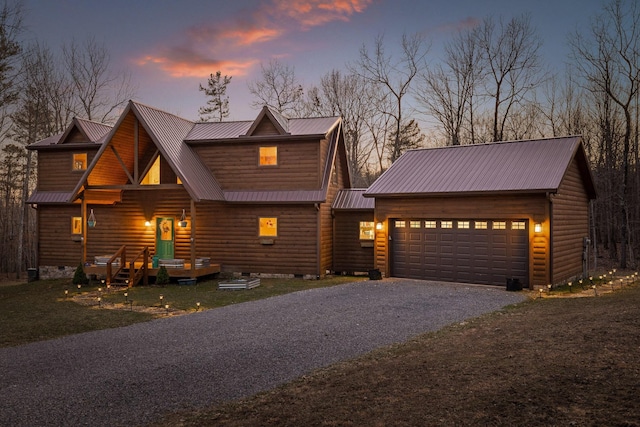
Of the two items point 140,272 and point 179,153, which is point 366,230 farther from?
point 140,272

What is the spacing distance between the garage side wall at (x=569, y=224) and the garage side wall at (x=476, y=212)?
54 centimetres

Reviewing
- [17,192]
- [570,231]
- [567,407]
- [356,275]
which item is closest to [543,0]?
[570,231]

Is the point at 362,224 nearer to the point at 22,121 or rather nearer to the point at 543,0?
the point at 543,0

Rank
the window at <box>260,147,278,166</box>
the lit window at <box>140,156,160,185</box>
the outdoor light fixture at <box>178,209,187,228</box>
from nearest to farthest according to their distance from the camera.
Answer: the outdoor light fixture at <box>178,209,187,228</box> < the window at <box>260,147,278,166</box> < the lit window at <box>140,156,160,185</box>

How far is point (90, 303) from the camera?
15.3 metres

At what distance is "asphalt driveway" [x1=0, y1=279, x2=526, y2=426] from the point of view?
21.4ft

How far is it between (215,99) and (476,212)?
103ft

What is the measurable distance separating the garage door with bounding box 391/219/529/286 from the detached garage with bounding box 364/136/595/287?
3 cm

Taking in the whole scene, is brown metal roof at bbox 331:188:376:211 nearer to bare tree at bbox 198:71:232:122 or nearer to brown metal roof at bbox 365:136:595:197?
brown metal roof at bbox 365:136:595:197

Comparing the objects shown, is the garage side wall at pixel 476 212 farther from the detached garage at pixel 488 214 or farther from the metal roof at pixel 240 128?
the metal roof at pixel 240 128

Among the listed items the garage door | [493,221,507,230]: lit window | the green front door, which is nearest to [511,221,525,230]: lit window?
the garage door

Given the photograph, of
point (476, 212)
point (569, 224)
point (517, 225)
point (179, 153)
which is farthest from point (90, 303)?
point (569, 224)

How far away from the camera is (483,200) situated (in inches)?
690

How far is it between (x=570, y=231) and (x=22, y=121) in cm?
3300
